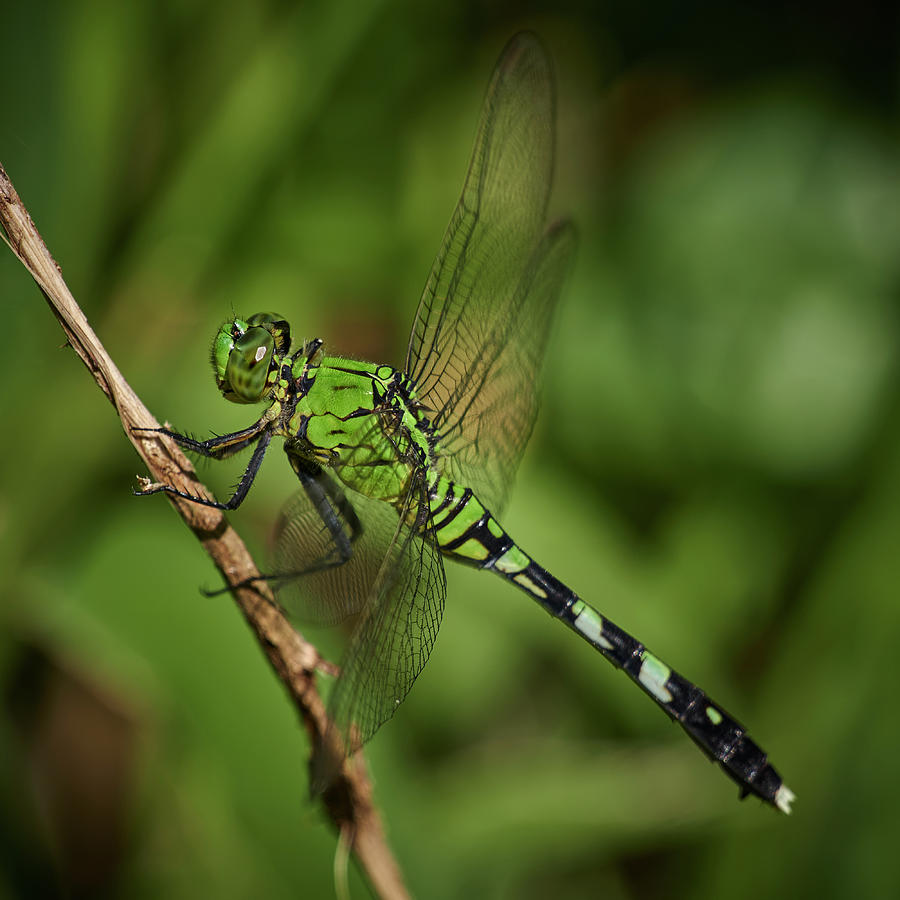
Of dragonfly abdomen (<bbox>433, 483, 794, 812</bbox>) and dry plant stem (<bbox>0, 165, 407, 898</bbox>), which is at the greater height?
dry plant stem (<bbox>0, 165, 407, 898</bbox>)

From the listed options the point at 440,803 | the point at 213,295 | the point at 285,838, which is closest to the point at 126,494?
the point at 213,295

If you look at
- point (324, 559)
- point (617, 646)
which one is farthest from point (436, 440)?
point (617, 646)

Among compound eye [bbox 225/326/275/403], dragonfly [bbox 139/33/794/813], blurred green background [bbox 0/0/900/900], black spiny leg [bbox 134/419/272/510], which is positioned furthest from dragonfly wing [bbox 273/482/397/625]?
blurred green background [bbox 0/0/900/900]

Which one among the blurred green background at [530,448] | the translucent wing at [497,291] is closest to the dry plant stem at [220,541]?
the blurred green background at [530,448]

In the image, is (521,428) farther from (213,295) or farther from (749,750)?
(213,295)

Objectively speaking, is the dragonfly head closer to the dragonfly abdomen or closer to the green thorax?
the green thorax

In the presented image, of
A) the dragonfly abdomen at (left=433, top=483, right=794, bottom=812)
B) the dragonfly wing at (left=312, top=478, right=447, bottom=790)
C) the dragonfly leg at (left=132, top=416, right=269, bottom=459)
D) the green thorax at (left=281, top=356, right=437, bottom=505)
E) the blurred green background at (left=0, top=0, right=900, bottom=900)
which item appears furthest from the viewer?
the blurred green background at (left=0, top=0, right=900, bottom=900)

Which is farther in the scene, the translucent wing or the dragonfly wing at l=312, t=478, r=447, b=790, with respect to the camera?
the translucent wing

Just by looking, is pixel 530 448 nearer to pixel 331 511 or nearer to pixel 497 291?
pixel 497 291
